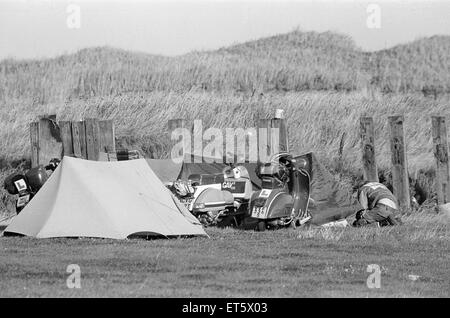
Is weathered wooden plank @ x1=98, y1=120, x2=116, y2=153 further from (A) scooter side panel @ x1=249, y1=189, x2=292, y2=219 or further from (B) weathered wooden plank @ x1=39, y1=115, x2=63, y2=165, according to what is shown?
(A) scooter side panel @ x1=249, y1=189, x2=292, y2=219

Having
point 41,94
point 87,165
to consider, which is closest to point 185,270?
point 87,165

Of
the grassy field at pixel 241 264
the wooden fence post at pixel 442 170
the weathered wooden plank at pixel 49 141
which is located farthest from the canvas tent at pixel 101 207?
the wooden fence post at pixel 442 170

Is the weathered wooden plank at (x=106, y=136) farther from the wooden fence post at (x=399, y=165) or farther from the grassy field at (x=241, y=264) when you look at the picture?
the wooden fence post at (x=399, y=165)

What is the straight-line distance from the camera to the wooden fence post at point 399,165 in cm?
2014

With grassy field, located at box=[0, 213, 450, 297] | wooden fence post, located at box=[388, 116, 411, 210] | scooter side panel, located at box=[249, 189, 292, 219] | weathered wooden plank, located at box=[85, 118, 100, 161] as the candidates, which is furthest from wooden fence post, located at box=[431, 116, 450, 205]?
weathered wooden plank, located at box=[85, 118, 100, 161]

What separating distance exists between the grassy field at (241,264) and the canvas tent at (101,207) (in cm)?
35

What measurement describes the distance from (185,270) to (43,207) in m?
4.30

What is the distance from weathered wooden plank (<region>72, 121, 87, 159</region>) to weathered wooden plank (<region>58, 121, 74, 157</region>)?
2.6 inches

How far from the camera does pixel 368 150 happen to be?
67.7 ft

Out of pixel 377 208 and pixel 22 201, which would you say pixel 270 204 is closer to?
pixel 377 208

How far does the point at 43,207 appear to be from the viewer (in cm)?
1573

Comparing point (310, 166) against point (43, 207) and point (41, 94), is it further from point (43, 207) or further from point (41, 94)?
point (41, 94)

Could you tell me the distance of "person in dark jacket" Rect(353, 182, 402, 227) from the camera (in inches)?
A: 684
